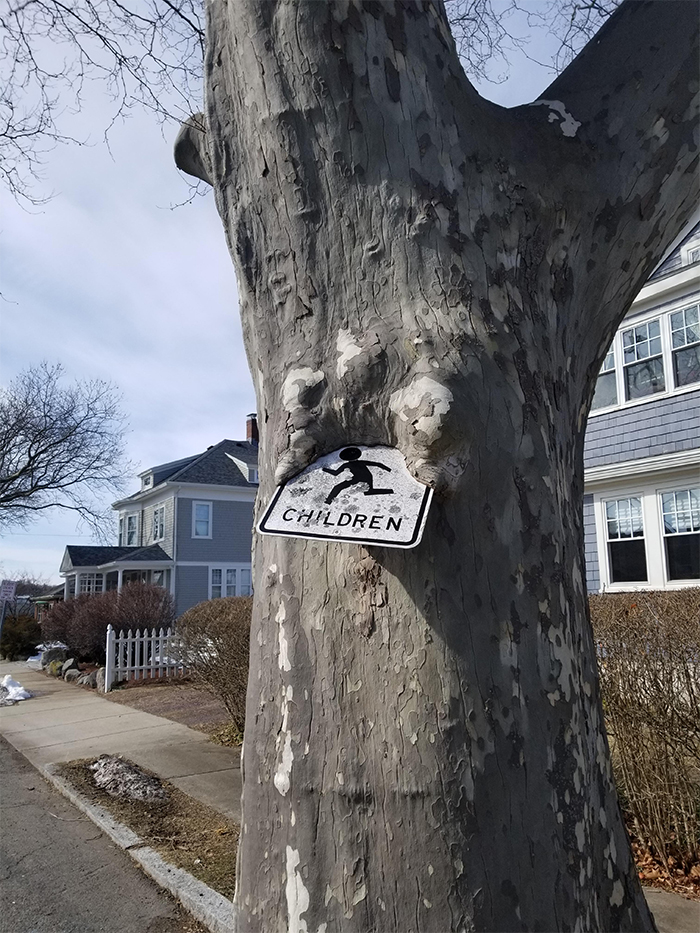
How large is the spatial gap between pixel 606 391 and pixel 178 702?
8.98 m

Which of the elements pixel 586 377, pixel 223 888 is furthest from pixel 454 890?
pixel 223 888

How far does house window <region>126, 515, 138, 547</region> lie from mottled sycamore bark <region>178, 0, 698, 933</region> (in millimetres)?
32114

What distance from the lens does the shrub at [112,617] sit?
53.0 ft

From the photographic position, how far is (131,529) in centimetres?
3294

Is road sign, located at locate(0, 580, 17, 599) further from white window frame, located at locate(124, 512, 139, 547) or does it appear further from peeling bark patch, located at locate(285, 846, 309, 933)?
peeling bark patch, located at locate(285, 846, 309, 933)

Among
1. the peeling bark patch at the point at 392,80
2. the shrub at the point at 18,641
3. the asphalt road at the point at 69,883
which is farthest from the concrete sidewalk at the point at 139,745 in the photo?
the shrub at the point at 18,641

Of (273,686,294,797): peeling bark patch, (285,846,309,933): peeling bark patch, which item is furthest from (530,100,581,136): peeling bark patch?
(285,846,309,933): peeling bark patch

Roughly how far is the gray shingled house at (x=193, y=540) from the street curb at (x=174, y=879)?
21393 millimetres

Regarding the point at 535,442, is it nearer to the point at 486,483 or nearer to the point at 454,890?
the point at 486,483

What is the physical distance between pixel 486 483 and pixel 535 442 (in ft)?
0.69

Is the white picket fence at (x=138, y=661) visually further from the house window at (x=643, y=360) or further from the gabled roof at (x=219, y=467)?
the gabled roof at (x=219, y=467)

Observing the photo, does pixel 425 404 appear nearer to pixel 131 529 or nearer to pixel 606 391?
pixel 606 391

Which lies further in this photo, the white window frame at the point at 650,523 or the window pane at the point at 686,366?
the white window frame at the point at 650,523

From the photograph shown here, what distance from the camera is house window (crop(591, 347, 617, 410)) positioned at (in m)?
12.1
